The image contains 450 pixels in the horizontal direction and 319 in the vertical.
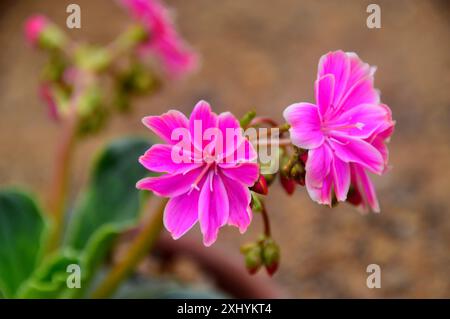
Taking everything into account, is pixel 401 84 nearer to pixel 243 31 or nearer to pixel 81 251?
pixel 243 31

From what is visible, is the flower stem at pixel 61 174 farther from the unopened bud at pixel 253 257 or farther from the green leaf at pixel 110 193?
the unopened bud at pixel 253 257

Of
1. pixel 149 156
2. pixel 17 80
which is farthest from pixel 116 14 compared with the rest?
pixel 149 156

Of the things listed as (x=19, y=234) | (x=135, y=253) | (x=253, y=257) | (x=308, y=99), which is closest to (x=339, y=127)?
(x=253, y=257)

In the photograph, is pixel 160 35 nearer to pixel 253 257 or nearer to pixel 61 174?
pixel 61 174

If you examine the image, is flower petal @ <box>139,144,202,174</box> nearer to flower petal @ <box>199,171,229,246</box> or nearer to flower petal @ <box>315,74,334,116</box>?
flower petal @ <box>199,171,229,246</box>

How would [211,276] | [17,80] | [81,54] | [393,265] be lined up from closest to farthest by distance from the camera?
[81,54]
[211,276]
[393,265]
[17,80]

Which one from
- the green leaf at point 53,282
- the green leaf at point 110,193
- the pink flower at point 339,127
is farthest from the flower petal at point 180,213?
the green leaf at point 110,193
